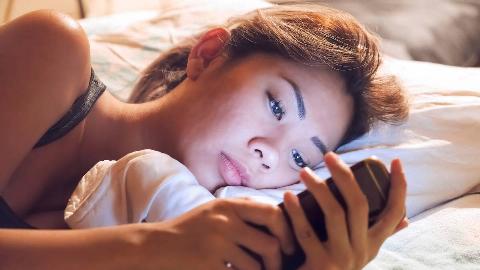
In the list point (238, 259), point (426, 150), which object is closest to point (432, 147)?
point (426, 150)

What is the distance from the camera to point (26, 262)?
23.3 inches

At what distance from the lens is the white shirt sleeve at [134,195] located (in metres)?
0.76

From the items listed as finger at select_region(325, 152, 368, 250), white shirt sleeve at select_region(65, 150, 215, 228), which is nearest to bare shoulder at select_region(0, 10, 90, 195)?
white shirt sleeve at select_region(65, 150, 215, 228)

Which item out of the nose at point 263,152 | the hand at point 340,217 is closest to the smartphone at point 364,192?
the hand at point 340,217

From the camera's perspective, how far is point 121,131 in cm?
98

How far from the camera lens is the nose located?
92cm

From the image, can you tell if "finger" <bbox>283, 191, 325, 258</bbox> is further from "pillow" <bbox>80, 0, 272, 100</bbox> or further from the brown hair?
"pillow" <bbox>80, 0, 272, 100</bbox>

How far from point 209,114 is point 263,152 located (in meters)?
0.11

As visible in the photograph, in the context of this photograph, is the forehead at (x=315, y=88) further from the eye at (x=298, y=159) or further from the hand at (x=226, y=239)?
the hand at (x=226, y=239)

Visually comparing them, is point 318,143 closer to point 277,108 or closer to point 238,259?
point 277,108

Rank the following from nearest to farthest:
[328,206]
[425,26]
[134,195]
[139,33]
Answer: [328,206] → [134,195] → [139,33] → [425,26]

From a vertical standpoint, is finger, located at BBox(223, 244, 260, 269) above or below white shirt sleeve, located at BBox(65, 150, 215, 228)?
above

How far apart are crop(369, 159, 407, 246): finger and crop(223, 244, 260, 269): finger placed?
131 millimetres

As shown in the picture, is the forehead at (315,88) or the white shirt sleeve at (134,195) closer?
the white shirt sleeve at (134,195)
